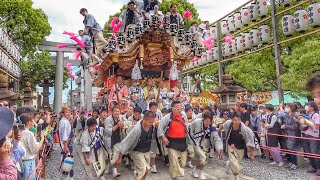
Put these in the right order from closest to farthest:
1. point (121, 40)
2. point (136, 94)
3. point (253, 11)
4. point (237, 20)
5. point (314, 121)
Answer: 1. point (314, 121)
2. point (121, 40)
3. point (136, 94)
4. point (253, 11)
5. point (237, 20)

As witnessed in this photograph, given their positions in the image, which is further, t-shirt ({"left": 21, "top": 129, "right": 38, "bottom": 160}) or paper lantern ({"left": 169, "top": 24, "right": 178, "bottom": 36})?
paper lantern ({"left": 169, "top": 24, "right": 178, "bottom": 36})

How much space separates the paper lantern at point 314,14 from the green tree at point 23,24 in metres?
20.5

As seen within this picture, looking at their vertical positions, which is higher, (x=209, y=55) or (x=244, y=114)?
(x=209, y=55)

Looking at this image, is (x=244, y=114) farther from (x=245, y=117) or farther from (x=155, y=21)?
(x=155, y=21)

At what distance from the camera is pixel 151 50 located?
35.8ft

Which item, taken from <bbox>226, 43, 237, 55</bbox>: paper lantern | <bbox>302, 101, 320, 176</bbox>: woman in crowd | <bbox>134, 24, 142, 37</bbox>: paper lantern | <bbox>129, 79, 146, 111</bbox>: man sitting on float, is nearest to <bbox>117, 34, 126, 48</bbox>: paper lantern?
<bbox>134, 24, 142, 37</bbox>: paper lantern

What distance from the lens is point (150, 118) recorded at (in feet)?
18.0

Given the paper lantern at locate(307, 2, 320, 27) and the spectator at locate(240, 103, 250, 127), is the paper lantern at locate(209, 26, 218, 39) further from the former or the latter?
the spectator at locate(240, 103, 250, 127)

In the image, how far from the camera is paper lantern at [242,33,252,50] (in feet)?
45.0

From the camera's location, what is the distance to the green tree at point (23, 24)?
71.6ft

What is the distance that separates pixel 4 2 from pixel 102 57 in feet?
50.1

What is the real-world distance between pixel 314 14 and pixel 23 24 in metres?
21.5

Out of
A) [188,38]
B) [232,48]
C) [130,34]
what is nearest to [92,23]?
[130,34]

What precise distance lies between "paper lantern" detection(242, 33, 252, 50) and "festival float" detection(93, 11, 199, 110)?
394 centimetres
